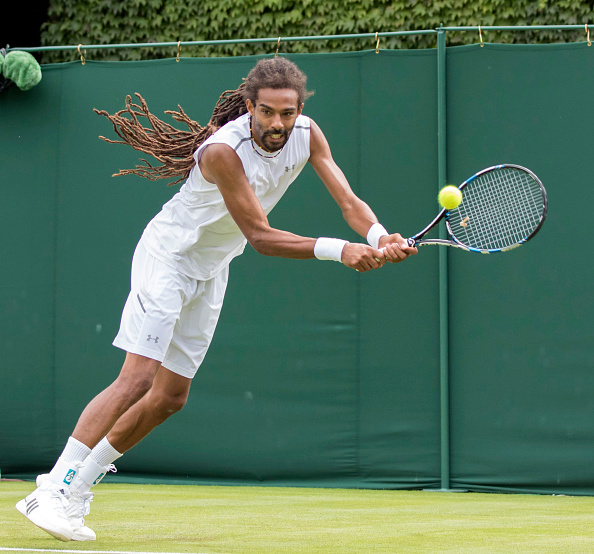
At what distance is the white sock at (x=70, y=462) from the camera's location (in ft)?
10.9

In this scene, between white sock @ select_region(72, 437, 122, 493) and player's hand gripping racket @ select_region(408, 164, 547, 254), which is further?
player's hand gripping racket @ select_region(408, 164, 547, 254)

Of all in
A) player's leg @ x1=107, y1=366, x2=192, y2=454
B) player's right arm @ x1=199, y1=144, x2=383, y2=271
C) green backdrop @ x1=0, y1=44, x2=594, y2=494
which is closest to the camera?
player's right arm @ x1=199, y1=144, x2=383, y2=271

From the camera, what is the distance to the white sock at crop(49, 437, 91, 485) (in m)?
3.33

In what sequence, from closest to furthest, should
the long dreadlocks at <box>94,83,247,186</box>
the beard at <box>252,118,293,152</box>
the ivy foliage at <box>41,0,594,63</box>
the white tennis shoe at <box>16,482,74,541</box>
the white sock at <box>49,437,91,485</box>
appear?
the white tennis shoe at <box>16,482,74,541</box> < the white sock at <box>49,437,91,485</box> < the beard at <box>252,118,293,152</box> < the long dreadlocks at <box>94,83,247,186</box> < the ivy foliage at <box>41,0,594,63</box>

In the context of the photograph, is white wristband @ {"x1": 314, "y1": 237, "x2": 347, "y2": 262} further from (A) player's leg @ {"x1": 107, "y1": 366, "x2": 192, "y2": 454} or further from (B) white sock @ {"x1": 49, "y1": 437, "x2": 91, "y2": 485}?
(B) white sock @ {"x1": 49, "y1": 437, "x2": 91, "y2": 485}

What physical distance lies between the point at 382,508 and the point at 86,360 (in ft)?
7.43

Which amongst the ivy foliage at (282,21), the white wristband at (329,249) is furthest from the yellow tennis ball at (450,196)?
the ivy foliage at (282,21)

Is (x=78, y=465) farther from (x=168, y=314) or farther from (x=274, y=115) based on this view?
(x=274, y=115)

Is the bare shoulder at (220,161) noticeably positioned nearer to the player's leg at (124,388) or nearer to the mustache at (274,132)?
the mustache at (274,132)

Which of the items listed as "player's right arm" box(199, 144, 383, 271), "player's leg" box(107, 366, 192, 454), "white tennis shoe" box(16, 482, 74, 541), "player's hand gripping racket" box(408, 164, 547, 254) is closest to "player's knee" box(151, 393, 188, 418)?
"player's leg" box(107, 366, 192, 454)

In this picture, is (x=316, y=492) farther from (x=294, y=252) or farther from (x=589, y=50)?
(x=589, y=50)

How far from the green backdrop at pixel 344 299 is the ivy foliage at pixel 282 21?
1439 mm

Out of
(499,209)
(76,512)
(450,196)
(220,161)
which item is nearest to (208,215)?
(220,161)

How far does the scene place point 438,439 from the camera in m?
5.63
